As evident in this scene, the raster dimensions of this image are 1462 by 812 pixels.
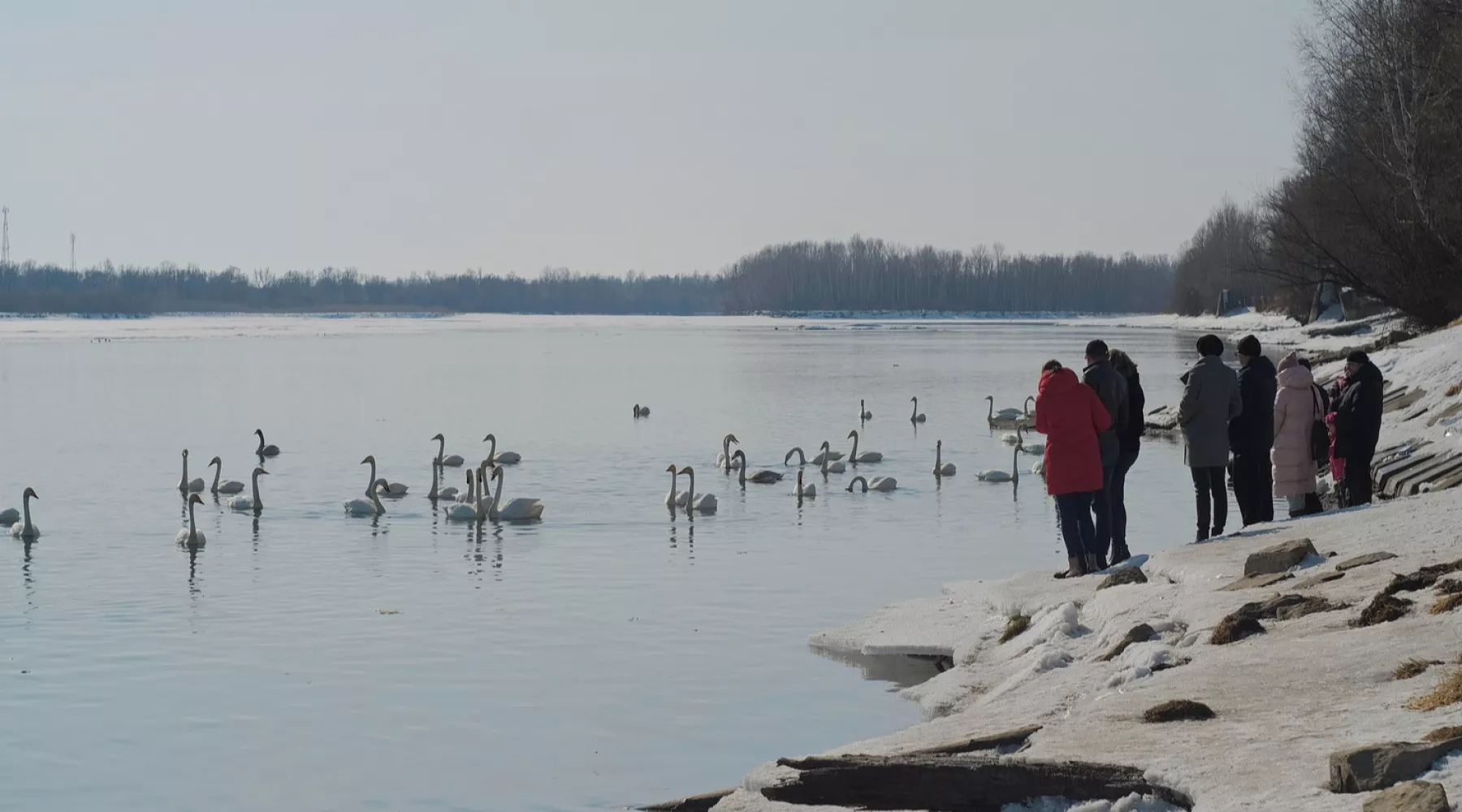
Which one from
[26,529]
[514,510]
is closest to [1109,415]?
[514,510]

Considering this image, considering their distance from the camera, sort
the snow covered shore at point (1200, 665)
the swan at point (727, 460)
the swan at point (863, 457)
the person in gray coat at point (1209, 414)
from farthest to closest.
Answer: the swan at point (863, 457) → the swan at point (727, 460) → the person in gray coat at point (1209, 414) → the snow covered shore at point (1200, 665)

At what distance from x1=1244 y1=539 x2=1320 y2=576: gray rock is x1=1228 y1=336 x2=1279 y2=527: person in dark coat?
2.35 metres

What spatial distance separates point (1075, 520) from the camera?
38.2ft

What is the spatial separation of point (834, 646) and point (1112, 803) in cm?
524

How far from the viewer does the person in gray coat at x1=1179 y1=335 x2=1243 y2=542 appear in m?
12.1

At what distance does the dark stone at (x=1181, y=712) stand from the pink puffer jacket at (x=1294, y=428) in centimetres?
638

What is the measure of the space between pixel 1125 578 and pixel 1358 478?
3.40 metres

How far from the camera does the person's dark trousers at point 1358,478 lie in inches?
512

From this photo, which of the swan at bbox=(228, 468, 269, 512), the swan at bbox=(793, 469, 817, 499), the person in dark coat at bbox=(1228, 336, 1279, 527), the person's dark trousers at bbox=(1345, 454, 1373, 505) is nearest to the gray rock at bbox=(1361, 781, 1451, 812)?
the person in dark coat at bbox=(1228, 336, 1279, 527)

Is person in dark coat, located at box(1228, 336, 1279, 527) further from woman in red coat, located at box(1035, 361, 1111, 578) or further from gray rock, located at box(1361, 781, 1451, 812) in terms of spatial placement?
gray rock, located at box(1361, 781, 1451, 812)

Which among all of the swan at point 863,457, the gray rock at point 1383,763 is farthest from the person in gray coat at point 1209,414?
the swan at point 863,457

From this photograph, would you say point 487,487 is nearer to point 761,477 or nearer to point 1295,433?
point 761,477

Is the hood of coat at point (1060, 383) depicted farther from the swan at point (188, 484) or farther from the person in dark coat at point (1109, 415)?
the swan at point (188, 484)

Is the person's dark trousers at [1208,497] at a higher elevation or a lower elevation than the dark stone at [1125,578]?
higher
